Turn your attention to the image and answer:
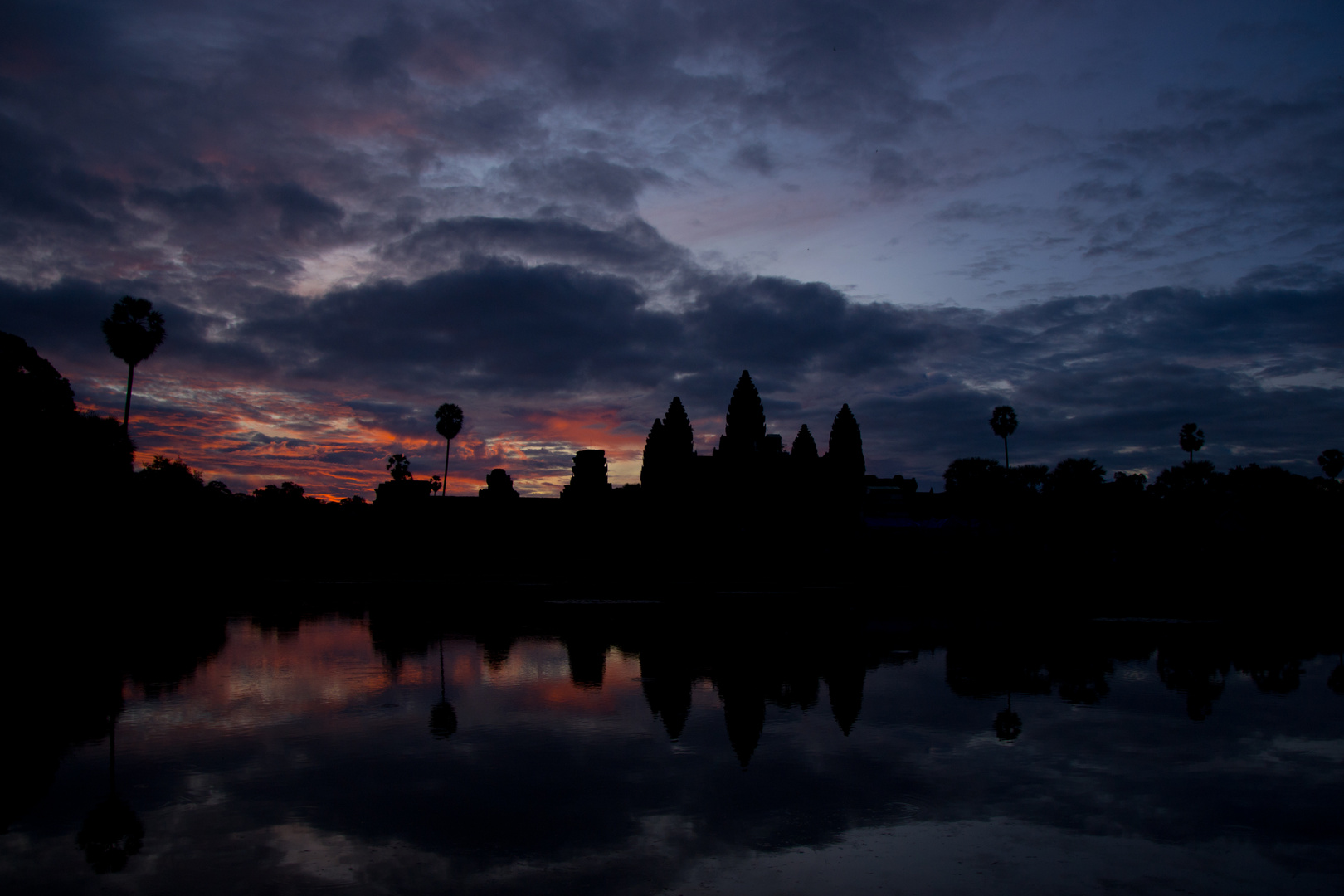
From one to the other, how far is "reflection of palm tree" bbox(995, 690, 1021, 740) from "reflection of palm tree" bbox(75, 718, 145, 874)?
9.66m

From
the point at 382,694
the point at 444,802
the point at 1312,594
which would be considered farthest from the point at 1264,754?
the point at 1312,594

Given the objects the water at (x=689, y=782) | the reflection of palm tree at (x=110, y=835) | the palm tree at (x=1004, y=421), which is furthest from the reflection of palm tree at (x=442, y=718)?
the palm tree at (x=1004, y=421)

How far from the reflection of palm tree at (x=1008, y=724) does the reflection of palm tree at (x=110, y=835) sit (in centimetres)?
966

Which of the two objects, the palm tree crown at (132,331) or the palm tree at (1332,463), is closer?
the palm tree crown at (132,331)

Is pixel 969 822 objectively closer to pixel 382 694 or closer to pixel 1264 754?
pixel 1264 754

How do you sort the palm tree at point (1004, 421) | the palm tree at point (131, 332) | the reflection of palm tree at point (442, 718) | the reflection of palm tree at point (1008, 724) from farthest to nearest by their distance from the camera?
the palm tree at point (1004, 421) → the palm tree at point (131, 332) → the reflection of palm tree at point (1008, 724) → the reflection of palm tree at point (442, 718)

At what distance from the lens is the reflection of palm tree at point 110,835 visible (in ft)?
20.7

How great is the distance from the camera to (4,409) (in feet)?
103

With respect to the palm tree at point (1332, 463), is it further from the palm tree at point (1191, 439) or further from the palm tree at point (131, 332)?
the palm tree at point (131, 332)

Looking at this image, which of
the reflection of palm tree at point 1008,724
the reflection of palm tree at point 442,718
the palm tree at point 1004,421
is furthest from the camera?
the palm tree at point 1004,421

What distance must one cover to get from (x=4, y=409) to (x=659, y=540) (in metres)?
32.1

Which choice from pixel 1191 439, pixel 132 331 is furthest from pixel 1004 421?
pixel 132 331

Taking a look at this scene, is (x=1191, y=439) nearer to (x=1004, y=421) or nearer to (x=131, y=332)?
(x=1004, y=421)

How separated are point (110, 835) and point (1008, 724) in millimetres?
10556
